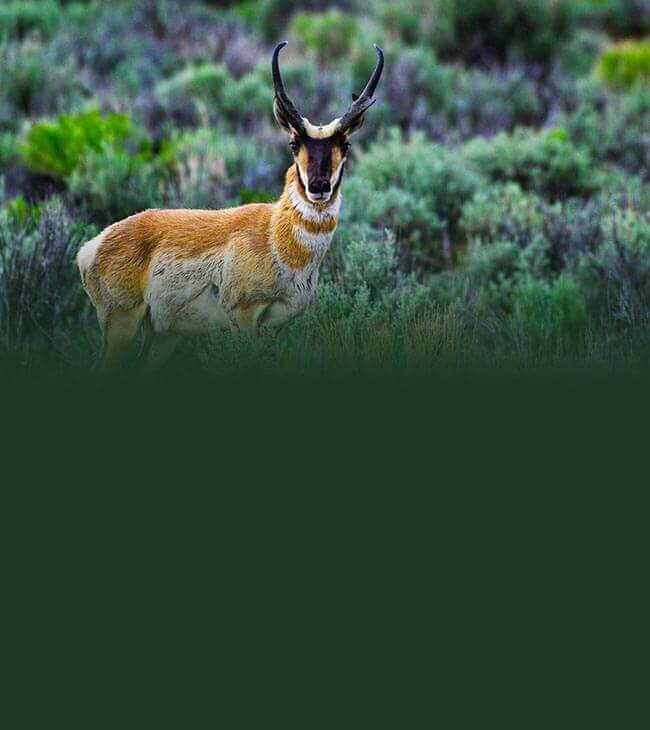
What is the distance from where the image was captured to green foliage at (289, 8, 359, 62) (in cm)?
2159

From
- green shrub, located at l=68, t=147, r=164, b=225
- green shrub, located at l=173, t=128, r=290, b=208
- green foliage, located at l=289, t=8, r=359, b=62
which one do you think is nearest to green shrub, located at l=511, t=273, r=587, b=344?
green shrub, located at l=173, t=128, r=290, b=208

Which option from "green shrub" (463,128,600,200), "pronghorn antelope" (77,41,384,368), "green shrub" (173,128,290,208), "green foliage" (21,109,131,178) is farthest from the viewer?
"green shrub" (463,128,600,200)

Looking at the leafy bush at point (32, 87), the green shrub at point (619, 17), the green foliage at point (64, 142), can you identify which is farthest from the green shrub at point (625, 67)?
the green foliage at point (64, 142)

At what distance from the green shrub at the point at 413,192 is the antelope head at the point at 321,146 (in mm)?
4381

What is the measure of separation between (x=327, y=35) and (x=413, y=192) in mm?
9531

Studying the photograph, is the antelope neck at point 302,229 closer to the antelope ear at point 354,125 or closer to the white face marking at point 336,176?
the white face marking at point 336,176

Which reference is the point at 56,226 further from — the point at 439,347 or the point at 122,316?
the point at 439,347

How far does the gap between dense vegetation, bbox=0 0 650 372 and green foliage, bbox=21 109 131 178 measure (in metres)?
0.03

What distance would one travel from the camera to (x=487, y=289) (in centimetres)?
1051

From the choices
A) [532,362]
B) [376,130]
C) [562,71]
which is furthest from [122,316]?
[562,71]

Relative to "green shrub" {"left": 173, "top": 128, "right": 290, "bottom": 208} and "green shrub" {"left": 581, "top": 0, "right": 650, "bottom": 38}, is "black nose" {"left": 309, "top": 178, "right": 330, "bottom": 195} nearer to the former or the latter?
"green shrub" {"left": 173, "top": 128, "right": 290, "bottom": 208}

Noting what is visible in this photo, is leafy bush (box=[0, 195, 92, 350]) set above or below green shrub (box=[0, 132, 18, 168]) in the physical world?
below

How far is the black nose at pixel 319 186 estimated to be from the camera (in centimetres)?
643

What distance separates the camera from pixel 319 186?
6434 millimetres
